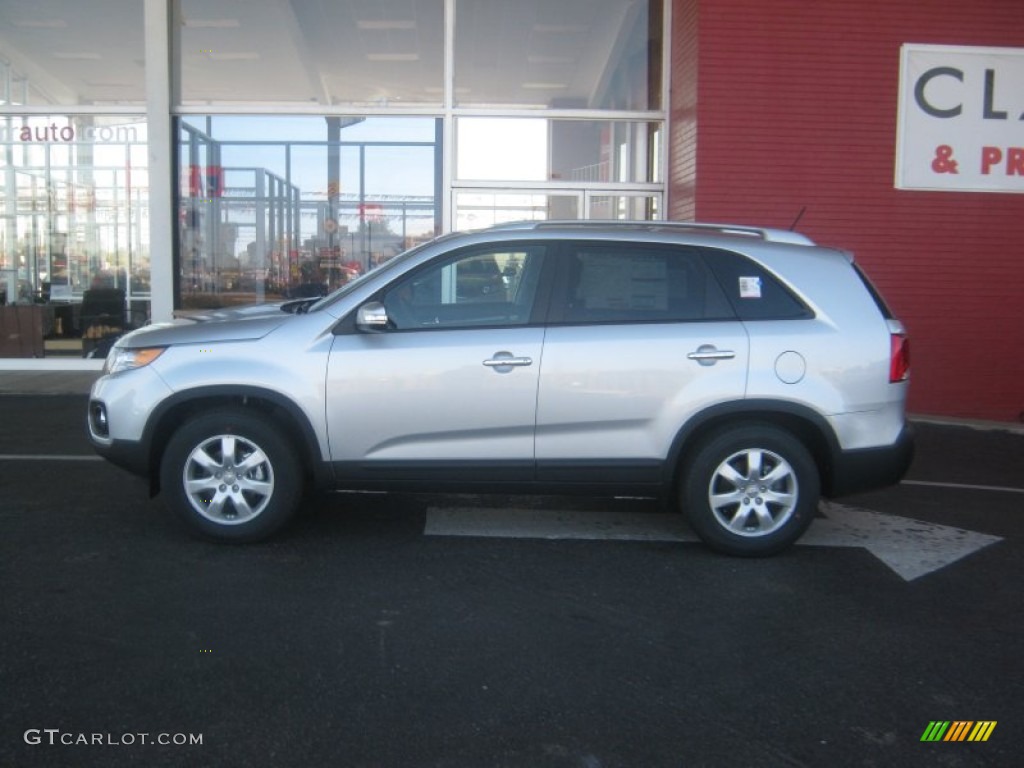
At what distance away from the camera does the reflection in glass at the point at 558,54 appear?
513 inches

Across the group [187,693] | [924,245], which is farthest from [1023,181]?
[187,693]

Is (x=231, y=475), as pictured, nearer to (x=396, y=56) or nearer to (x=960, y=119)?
(x=396, y=56)

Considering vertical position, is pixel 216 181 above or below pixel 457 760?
above

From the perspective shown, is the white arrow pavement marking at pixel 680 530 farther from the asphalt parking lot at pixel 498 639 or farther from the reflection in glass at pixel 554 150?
the reflection in glass at pixel 554 150

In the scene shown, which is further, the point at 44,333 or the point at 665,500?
the point at 44,333

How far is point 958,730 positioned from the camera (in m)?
3.79

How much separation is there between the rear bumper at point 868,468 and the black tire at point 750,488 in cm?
13

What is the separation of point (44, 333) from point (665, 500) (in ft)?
36.1

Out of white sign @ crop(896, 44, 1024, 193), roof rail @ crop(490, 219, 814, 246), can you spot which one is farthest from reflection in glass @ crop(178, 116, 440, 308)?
roof rail @ crop(490, 219, 814, 246)

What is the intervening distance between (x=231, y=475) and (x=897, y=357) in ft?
12.1

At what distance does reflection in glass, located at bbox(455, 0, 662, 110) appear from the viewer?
513 inches

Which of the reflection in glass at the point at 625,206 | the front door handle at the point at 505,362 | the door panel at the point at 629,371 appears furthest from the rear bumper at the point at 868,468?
the reflection in glass at the point at 625,206

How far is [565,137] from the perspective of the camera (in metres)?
13.1

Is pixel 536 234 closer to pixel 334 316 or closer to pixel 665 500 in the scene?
pixel 334 316
